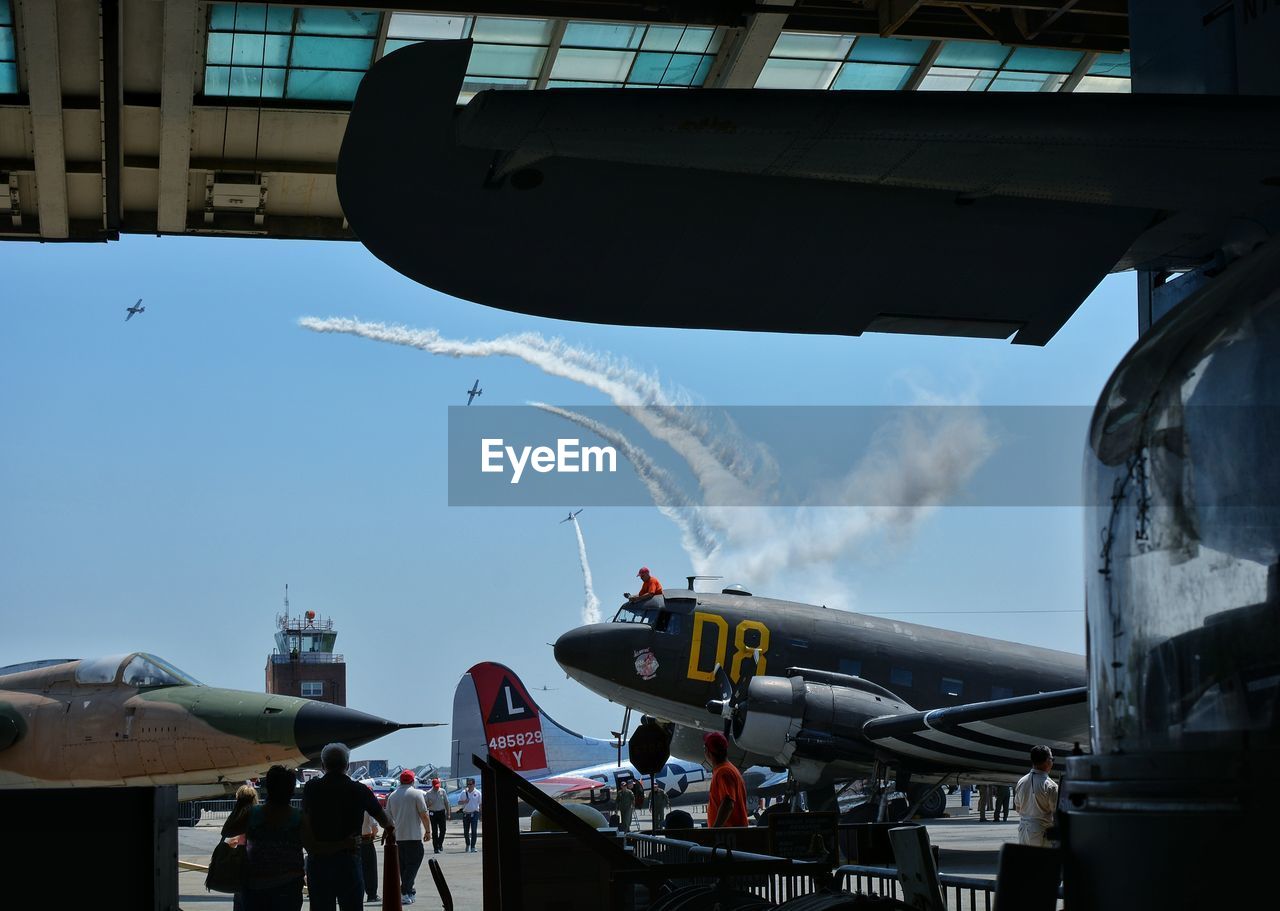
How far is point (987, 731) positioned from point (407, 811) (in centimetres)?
821

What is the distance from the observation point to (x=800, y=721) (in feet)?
63.1

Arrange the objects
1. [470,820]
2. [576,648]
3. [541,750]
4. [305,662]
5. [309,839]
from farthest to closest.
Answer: [305,662] → [541,750] → [470,820] → [576,648] → [309,839]

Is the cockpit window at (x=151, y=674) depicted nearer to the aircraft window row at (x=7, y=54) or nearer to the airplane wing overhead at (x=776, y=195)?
the aircraft window row at (x=7, y=54)

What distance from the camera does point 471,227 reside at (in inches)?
126

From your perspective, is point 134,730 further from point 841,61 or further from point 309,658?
point 309,658

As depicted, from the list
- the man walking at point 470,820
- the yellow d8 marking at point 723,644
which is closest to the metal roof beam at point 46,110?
the yellow d8 marking at point 723,644

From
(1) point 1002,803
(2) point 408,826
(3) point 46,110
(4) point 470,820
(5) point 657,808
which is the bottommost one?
(1) point 1002,803

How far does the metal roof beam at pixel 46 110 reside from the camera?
11.5 metres

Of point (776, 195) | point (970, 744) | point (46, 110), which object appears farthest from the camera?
point (970, 744)

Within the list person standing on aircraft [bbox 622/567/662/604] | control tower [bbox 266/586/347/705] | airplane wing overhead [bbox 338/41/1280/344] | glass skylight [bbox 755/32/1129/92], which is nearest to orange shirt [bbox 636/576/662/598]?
person standing on aircraft [bbox 622/567/662/604]

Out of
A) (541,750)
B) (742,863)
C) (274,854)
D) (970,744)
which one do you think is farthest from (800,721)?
(541,750)

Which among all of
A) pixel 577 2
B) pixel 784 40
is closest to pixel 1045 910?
pixel 577 2

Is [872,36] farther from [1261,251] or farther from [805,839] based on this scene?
[1261,251]

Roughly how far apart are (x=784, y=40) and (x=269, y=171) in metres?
5.62
